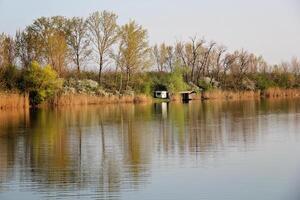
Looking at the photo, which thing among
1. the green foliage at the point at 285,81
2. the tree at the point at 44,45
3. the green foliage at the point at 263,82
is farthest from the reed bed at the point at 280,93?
the tree at the point at 44,45

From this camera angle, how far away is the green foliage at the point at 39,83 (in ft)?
136

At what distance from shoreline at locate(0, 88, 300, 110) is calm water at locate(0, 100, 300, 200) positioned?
55.2ft

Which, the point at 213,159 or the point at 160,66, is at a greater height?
the point at 160,66

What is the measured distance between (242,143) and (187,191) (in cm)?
669

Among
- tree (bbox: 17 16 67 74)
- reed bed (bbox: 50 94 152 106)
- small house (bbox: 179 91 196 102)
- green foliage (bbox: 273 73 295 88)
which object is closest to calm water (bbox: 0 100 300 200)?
reed bed (bbox: 50 94 152 106)

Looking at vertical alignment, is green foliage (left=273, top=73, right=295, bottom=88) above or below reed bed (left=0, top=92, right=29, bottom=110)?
above

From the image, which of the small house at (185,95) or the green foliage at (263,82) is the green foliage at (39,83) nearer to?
the small house at (185,95)

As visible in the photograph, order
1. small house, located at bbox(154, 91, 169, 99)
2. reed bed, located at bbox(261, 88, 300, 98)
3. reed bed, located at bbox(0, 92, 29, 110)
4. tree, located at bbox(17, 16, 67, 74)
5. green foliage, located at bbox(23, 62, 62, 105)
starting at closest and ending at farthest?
reed bed, located at bbox(0, 92, 29, 110)
green foliage, located at bbox(23, 62, 62, 105)
tree, located at bbox(17, 16, 67, 74)
small house, located at bbox(154, 91, 169, 99)
reed bed, located at bbox(261, 88, 300, 98)

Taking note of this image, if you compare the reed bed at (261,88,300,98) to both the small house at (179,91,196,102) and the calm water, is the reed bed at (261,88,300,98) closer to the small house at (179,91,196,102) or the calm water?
the small house at (179,91,196,102)

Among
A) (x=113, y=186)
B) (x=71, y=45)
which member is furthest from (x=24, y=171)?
(x=71, y=45)

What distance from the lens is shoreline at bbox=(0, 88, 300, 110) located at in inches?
1503

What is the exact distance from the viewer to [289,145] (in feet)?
51.9

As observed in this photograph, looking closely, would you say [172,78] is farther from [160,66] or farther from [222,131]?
[222,131]

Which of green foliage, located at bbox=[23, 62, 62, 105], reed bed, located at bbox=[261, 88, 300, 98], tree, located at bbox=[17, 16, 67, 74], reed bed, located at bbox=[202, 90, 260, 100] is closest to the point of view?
green foliage, located at bbox=[23, 62, 62, 105]
